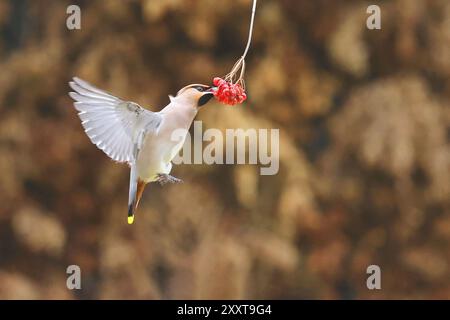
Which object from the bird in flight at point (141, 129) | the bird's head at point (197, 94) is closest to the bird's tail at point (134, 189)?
the bird in flight at point (141, 129)

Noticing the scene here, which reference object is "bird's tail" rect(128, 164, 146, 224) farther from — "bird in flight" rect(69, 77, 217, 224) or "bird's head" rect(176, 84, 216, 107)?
"bird's head" rect(176, 84, 216, 107)

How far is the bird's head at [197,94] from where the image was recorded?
0.93 m

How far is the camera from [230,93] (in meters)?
0.94

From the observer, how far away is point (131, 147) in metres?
0.93

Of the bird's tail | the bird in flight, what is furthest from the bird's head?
the bird's tail

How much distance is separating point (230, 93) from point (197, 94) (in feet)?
0.13

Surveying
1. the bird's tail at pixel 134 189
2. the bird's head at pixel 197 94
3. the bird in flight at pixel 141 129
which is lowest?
the bird's tail at pixel 134 189

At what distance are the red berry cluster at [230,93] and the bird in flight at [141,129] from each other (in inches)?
0.4

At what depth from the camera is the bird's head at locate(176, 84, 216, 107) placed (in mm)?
930

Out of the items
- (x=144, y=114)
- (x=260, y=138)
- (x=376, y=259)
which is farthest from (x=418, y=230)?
(x=144, y=114)

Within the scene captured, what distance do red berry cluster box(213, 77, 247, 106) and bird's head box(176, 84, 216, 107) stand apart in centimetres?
1

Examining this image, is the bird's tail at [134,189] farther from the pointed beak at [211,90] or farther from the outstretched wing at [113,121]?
the pointed beak at [211,90]

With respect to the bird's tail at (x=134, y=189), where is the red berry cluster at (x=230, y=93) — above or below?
above

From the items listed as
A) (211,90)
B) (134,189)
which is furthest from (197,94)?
(134,189)
